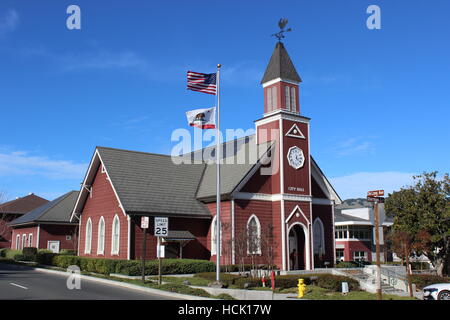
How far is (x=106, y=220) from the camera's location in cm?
3734

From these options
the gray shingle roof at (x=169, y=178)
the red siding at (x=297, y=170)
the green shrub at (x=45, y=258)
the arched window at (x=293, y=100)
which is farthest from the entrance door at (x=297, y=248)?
the green shrub at (x=45, y=258)

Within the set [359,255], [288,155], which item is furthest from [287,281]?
[359,255]

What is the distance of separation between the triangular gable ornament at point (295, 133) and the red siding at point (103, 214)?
13787mm

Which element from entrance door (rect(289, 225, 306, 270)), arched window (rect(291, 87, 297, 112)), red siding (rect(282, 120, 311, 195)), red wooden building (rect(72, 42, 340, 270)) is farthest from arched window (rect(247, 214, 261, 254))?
arched window (rect(291, 87, 297, 112))

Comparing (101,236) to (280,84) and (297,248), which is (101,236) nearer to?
(297,248)

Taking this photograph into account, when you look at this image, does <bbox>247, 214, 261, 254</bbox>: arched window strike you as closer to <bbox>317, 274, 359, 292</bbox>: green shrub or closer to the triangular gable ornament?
<bbox>317, 274, 359, 292</bbox>: green shrub

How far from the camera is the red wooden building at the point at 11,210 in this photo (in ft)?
222

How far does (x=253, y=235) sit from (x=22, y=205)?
5423 cm

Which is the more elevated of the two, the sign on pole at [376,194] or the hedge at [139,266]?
the sign on pole at [376,194]

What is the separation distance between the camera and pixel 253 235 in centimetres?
3150

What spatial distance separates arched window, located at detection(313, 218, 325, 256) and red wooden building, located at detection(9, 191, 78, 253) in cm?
2535

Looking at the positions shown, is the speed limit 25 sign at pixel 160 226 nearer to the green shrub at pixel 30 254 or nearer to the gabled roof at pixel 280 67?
the gabled roof at pixel 280 67
